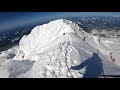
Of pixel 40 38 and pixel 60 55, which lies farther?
pixel 40 38

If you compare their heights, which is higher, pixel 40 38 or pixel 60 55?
pixel 40 38

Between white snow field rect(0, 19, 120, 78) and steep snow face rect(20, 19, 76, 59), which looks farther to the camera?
steep snow face rect(20, 19, 76, 59)

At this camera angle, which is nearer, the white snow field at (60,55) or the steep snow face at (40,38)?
the white snow field at (60,55)
